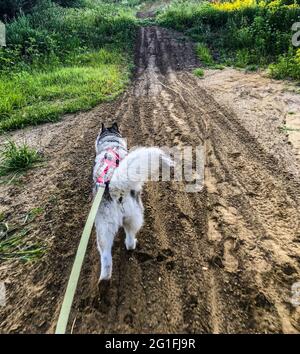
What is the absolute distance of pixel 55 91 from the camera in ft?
27.5

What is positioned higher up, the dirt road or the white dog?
the white dog

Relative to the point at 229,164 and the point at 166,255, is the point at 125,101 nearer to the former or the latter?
the point at 229,164

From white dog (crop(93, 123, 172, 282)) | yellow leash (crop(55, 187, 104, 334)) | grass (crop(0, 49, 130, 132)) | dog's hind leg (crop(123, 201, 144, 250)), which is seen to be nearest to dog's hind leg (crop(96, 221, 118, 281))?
white dog (crop(93, 123, 172, 282))

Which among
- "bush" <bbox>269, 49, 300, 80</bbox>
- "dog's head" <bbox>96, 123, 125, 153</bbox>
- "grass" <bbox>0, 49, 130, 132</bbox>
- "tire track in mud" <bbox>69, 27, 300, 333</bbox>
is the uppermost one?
"dog's head" <bbox>96, 123, 125, 153</bbox>

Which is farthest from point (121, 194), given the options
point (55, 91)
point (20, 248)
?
point (55, 91)

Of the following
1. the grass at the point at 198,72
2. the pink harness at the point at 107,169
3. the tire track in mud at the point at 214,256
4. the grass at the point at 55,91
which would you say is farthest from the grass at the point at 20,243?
the grass at the point at 198,72

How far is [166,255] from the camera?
303 cm

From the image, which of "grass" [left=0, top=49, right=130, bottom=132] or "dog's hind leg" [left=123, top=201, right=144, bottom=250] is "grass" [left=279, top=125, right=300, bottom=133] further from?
"grass" [left=0, top=49, right=130, bottom=132]

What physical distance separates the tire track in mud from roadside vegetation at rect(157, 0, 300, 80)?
541 centimetres

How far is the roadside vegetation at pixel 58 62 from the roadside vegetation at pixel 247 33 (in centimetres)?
325

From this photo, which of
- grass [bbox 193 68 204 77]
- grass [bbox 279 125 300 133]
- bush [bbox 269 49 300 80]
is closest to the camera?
grass [bbox 279 125 300 133]

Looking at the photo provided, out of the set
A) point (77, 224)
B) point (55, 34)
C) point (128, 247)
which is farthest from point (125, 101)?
point (55, 34)

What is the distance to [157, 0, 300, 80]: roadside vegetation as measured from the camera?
972 cm

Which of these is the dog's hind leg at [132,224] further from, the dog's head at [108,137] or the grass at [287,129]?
the grass at [287,129]
